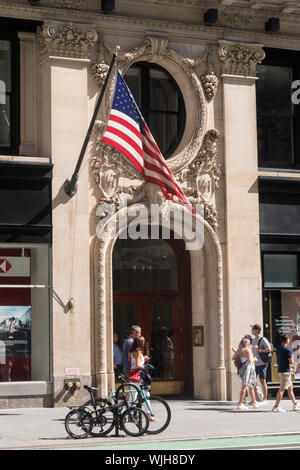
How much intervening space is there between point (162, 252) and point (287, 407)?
5392 millimetres

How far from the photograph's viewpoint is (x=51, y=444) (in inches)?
655

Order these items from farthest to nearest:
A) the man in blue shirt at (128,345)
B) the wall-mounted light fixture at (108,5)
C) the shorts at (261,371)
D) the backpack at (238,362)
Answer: the wall-mounted light fixture at (108,5) < the shorts at (261,371) < the backpack at (238,362) < the man in blue shirt at (128,345)

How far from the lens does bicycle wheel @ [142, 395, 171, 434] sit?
59.9 ft

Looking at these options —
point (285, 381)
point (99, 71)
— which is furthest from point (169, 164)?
point (285, 381)

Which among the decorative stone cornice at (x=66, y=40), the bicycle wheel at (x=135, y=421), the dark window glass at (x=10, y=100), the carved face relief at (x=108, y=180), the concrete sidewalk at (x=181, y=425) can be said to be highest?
the decorative stone cornice at (x=66, y=40)

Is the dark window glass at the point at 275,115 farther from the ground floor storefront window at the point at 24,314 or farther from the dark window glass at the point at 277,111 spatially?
the ground floor storefront window at the point at 24,314

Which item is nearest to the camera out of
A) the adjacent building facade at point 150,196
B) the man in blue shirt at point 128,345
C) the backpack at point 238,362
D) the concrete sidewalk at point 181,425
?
the concrete sidewalk at point 181,425

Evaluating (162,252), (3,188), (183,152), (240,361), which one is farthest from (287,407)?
(3,188)

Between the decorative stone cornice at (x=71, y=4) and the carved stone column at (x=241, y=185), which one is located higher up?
the decorative stone cornice at (x=71, y=4)

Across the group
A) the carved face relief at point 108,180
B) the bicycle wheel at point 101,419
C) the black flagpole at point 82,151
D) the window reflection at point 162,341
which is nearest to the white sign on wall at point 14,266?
the black flagpole at point 82,151

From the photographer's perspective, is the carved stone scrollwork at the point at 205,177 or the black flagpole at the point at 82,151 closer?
the black flagpole at the point at 82,151

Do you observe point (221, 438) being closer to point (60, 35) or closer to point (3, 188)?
point (3, 188)

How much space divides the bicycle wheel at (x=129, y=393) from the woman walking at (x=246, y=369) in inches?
193

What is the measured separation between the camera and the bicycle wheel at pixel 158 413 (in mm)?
18266
